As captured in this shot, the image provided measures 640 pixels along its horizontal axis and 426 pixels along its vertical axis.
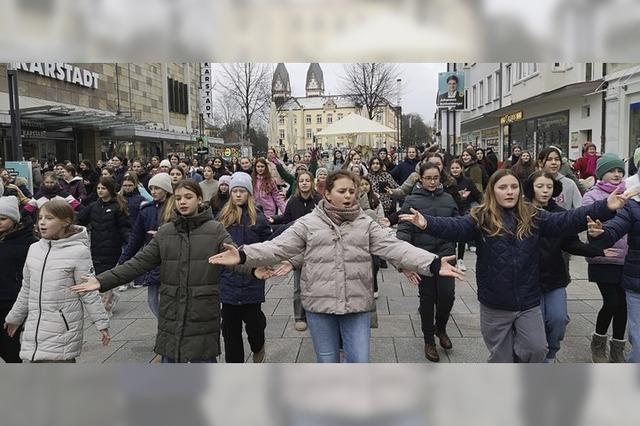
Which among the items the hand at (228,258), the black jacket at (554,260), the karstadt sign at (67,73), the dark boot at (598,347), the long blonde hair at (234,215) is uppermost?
the karstadt sign at (67,73)

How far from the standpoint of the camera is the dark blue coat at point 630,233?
3.77m

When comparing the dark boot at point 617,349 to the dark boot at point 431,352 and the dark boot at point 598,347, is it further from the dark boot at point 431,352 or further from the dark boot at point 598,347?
the dark boot at point 431,352

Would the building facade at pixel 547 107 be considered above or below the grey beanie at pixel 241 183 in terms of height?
above

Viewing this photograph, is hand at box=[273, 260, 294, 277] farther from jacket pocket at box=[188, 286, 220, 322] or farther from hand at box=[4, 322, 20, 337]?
hand at box=[4, 322, 20, 337]

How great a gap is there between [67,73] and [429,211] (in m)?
22.8

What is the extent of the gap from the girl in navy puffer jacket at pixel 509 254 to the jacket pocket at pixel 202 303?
1.38m

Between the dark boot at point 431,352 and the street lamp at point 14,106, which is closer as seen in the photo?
the dark boot at point 431,352

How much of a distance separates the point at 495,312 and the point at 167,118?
3740 centimetres

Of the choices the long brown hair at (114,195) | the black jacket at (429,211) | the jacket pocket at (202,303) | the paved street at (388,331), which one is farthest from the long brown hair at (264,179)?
the jacket pocket at (202,303)

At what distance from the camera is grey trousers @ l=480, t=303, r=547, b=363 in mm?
3461

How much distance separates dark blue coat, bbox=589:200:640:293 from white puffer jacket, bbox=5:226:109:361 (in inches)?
137

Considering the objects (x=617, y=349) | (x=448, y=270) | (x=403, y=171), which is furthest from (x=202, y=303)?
(x=403, y=171)

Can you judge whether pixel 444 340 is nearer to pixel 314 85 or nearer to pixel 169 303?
pixel 169 303
